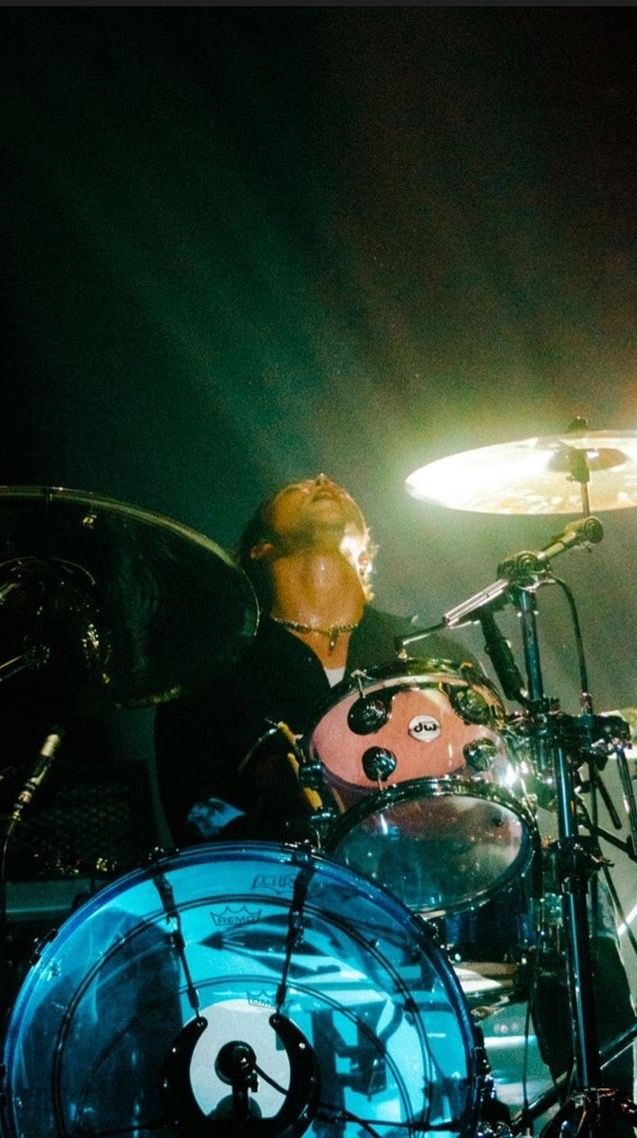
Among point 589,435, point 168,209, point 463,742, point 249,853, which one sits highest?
point 168,209

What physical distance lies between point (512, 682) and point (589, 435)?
2.10 feet

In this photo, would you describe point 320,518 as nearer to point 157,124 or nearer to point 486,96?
point 157,124

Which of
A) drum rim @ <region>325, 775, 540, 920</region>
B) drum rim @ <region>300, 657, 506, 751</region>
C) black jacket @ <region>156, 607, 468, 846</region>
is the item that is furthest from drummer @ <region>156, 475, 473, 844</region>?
drum rim @ <region>325, 775, 540, 920</region>

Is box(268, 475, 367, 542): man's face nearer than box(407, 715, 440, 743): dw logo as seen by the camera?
No

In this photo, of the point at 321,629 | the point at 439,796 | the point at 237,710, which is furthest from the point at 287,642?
the point at 439,796

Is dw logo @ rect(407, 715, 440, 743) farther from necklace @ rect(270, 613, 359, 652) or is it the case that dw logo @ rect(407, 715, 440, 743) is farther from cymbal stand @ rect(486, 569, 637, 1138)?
necklace @ rect(270, 613, 359, 652)

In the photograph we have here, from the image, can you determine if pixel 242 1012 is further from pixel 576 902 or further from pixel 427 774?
pixel 427 774

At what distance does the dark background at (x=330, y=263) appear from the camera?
339cm

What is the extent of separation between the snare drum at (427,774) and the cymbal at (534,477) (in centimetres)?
65

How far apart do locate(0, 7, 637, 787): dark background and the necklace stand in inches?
15.9

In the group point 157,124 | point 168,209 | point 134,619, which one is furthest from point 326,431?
point 134,619

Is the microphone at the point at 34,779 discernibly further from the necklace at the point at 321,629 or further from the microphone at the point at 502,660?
the necklace at the point at 321,629

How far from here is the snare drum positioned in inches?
92.0

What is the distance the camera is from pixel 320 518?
11.4 ft
